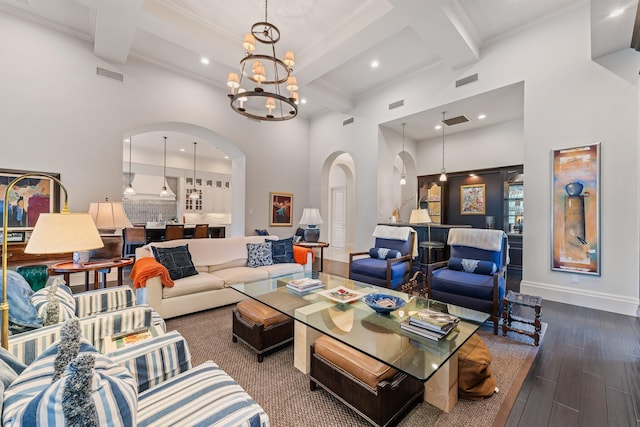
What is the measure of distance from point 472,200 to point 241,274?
5983 mm

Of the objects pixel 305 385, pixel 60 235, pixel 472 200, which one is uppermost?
pixel 472 200

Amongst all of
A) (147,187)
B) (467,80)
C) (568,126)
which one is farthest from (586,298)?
(147,187)

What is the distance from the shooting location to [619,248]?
11.3 ft

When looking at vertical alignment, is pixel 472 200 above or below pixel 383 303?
above

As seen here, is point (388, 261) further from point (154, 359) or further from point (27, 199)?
point (27, 199)

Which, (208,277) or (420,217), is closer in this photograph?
(208,277)

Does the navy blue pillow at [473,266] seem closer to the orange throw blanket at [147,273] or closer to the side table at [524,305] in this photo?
the side table at [524,305]

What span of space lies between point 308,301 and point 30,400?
192 cm

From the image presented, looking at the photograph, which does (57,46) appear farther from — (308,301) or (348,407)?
(348,407)

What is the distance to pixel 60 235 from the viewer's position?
1.39 metres

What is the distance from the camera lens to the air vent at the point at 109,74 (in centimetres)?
454

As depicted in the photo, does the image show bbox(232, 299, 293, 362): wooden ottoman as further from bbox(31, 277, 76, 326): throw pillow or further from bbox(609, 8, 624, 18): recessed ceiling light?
bbox(609, 8, 624, 18): recessed ceiling light

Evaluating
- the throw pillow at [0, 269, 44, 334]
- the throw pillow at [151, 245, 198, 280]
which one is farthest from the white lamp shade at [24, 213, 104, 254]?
the throw pillow at [151, 245, 198, 280]

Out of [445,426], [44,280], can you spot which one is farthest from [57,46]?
[445,426]
